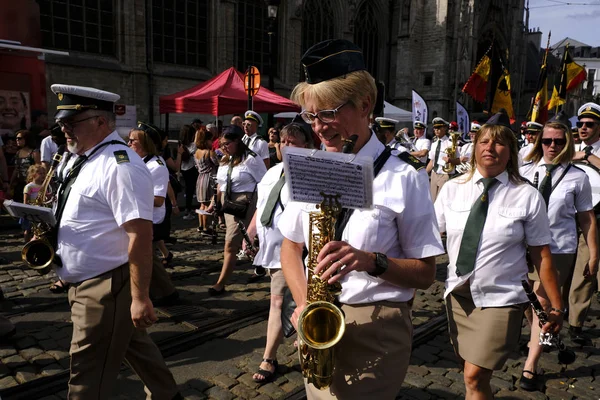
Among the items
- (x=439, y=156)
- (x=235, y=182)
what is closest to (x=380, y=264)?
(x=235, y=182)

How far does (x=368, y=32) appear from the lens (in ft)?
111

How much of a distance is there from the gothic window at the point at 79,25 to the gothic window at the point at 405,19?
21800mm

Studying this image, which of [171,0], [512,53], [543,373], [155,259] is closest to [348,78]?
A: [543,373]

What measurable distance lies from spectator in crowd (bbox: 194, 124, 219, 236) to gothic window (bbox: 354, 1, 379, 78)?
78.4ft

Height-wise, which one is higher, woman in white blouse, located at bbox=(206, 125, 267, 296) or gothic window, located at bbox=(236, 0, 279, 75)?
gothic window, located at bbox=(236, 0, 279, 75)

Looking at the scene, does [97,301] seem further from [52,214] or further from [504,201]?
[504,201]

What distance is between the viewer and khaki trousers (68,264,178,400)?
2.76 metres

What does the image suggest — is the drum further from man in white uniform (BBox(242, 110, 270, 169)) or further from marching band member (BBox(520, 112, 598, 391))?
man in white uniform (BBox(242, 110, 270, 169))

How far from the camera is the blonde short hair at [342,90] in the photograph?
1940 mm

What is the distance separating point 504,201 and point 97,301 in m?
2.58

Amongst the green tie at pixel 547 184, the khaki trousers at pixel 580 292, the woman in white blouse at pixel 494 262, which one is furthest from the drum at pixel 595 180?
the woman in white blouse at pixel 494 262

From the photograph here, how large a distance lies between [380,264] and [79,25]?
21058 millimetres

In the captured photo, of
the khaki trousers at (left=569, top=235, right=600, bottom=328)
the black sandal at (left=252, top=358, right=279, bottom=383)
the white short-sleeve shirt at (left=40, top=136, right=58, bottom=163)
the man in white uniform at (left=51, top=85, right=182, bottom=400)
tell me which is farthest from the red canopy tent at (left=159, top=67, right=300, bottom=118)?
the man in white uniform at (left=51, top=85, right=182, bottom=400)

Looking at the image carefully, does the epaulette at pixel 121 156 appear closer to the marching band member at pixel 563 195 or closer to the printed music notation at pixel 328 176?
the printed music notation at pixel 328 176
